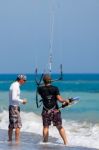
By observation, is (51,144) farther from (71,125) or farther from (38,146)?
(71,125)

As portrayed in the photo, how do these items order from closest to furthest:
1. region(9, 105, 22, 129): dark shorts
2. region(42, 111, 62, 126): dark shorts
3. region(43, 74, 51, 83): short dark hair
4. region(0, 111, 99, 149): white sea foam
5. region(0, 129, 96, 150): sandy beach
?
region(0, 129, 96, 150): sandy beach → region(43, 74, 51, 83): short dark hair → region(42, 111, 62, 126): dark shorts → region(9, 105, 22, 129): dark shorts → region(0, 111, 99, 149): white sea foam

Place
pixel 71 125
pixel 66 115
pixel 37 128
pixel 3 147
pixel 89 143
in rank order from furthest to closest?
pixel 66 115 → pixel 71 125 → pixel 37 128 → pixel 89 143 → pixel 3 147

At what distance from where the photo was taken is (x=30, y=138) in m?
16.8

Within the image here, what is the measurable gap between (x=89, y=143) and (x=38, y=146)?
123cm

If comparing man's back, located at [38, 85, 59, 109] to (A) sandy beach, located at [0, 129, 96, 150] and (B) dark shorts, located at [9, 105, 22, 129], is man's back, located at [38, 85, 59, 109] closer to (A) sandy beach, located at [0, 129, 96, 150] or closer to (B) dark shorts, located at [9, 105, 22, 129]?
(B) dark shorts, located at [9, 105, 22, 129]

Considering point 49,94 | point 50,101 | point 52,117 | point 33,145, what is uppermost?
point 49,94

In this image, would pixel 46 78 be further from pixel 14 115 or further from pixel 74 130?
pixel 74 130

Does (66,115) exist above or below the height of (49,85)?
below

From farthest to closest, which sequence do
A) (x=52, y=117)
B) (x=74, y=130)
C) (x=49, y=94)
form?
(x=74, y=130) → (x=52, y=117) → (x=49, y=94)

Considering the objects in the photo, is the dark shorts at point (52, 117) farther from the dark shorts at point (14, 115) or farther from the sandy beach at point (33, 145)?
the dark shorts at point (14, 115)

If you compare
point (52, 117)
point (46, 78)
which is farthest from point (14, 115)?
point (46, 78)

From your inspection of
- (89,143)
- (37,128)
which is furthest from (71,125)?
(89,143)

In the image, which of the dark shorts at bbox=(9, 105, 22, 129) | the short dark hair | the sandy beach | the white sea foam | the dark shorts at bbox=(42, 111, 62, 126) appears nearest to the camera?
the sandy beach

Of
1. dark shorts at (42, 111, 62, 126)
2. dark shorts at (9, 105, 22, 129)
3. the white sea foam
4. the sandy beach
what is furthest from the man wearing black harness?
the white sea foam
